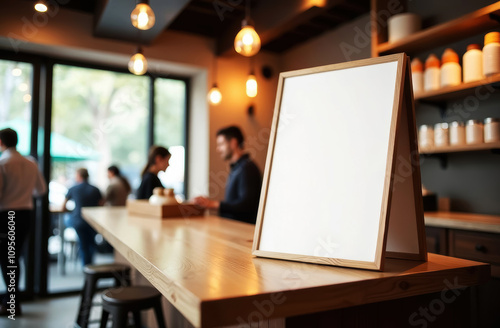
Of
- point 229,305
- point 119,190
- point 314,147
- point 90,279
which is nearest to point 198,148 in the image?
point 119,190

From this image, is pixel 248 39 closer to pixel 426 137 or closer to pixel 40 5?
pixel 40 5

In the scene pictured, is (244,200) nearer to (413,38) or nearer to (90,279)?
(90,279)

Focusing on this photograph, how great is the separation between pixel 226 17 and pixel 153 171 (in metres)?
1.93

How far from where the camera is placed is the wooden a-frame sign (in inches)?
36.0

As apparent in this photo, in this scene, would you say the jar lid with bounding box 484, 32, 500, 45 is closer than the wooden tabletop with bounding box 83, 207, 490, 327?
No

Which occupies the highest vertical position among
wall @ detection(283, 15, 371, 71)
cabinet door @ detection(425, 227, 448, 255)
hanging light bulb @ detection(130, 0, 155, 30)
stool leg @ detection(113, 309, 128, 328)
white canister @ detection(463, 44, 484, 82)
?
wall @ detection(283, 15, 371, 71)

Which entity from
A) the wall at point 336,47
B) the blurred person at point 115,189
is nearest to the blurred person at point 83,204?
the blurred person at point 115,189

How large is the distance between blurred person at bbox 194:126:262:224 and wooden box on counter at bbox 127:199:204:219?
7 centimetres

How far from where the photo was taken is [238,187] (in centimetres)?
278

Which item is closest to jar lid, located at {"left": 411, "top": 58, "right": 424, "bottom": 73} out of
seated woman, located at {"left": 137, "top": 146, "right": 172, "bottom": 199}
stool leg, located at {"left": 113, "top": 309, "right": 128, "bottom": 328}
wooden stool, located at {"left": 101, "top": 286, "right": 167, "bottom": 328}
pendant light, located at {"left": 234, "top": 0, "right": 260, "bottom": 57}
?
pendant light, located at {"left": 234, "top": 0, "right": 260, "bottom": 57}

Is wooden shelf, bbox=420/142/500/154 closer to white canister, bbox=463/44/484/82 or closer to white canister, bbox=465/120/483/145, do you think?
white canister, bbox=465/120/483/145

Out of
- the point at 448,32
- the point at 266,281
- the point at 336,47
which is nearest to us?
the point at 266,281

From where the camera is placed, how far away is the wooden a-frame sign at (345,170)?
3.00ft

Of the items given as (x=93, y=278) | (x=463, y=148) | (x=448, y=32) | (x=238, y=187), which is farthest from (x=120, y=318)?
(x=448, y=32)
